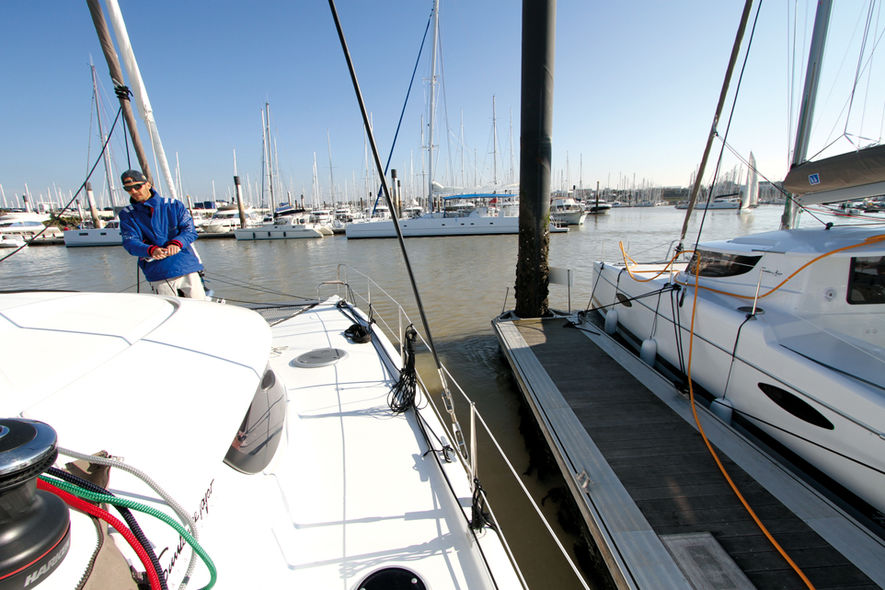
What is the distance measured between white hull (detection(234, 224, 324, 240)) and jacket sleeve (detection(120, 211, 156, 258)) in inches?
1290

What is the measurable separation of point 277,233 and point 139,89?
31722 mm

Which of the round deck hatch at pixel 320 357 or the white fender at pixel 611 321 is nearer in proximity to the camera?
the round deck hatch at pixel 320 357

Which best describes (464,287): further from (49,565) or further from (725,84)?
(49,565)

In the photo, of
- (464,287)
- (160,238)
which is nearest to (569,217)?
(464,287)

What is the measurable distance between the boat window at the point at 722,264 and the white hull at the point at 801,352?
0.30ft

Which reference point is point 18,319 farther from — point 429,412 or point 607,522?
point 607,522

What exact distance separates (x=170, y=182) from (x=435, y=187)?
32.0 meters

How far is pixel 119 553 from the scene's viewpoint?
986 millimetres

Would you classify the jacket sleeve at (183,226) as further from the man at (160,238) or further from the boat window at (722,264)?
the boat window at (722,264)

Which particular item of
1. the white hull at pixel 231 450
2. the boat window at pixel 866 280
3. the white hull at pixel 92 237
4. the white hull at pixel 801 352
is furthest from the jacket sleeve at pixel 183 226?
the white hull at pixel 92 237

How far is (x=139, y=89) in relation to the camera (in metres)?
5.09

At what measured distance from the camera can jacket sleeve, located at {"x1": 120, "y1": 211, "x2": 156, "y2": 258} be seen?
3463 mm

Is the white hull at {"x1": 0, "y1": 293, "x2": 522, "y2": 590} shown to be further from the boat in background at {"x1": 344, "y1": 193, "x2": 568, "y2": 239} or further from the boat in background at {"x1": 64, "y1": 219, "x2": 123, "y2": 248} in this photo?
the boat in background at {"x1": 64, "y1": 219, "x2": 123, "y2": 248}

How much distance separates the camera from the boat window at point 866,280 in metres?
3.38
